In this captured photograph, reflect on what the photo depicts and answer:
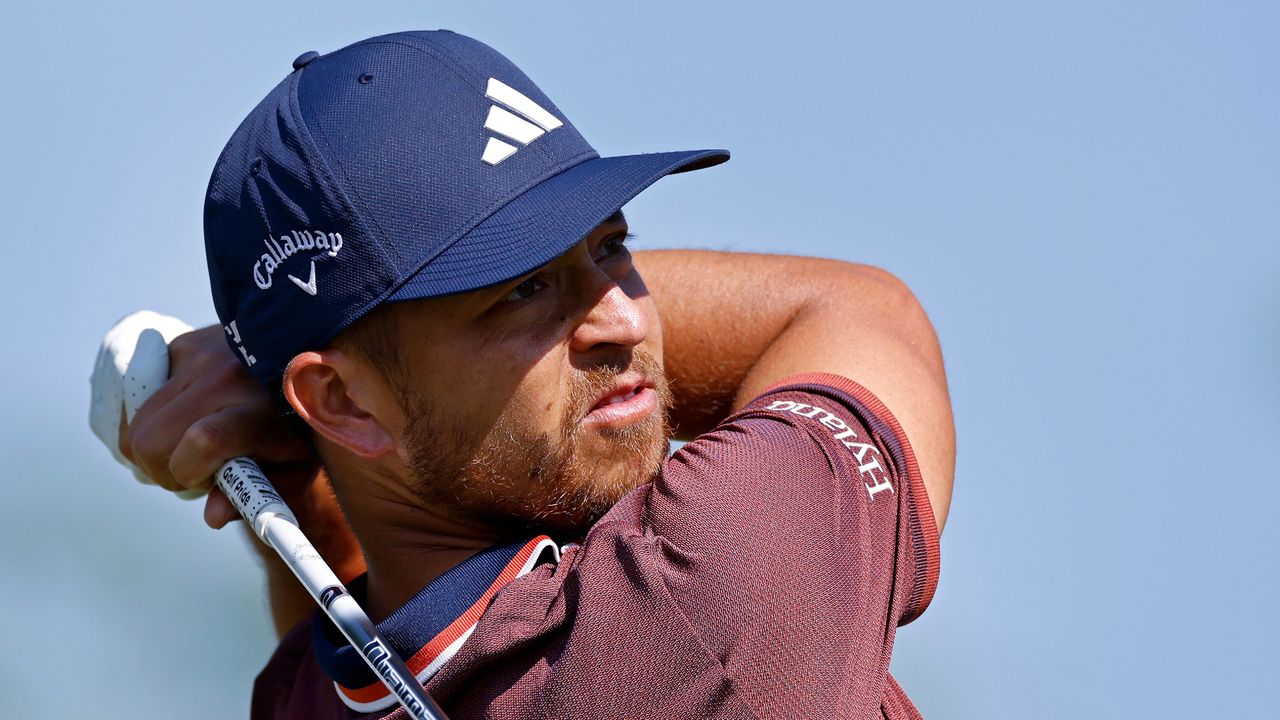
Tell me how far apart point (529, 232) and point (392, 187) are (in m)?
0.20

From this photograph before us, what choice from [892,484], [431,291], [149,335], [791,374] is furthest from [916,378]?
[149,335]

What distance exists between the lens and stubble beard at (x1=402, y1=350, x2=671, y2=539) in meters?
2.03

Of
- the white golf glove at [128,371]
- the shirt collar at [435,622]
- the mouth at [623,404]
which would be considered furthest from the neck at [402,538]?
the white golf glove at [128,371]

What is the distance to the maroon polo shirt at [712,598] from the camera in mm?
1706

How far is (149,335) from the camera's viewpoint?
2551 mm

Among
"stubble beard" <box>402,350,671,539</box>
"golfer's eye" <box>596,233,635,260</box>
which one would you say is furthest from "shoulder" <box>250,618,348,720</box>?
"golfer's eye" <box>596,233,635,260</box>

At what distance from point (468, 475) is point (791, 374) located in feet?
2.00

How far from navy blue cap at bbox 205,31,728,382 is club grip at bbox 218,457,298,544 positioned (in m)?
0.21

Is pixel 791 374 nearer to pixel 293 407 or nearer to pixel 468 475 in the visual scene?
pixel 468 475

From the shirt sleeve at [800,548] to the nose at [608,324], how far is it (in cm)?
19

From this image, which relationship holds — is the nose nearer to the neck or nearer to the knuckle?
the neck

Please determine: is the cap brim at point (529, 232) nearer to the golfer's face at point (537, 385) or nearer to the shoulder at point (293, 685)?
the golfer's face at point (537, 385)

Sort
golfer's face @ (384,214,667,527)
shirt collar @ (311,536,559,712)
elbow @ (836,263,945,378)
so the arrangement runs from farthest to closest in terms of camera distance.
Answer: elbow @ (836,263,945,378) → golfer's face @ (384,214,667,527) → shirt collar @ (311,536,559,712)

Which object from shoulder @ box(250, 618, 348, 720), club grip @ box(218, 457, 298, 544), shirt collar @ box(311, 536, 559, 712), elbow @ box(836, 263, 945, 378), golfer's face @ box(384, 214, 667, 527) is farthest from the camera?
elbow @ box(836, 263, 945, 378)
